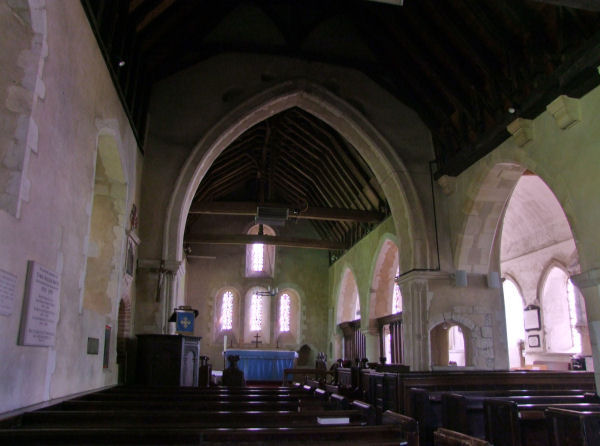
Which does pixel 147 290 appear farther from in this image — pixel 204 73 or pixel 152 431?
pixel 152 431

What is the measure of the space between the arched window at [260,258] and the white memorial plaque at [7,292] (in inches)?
500

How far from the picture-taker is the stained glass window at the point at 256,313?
15742 millimetres

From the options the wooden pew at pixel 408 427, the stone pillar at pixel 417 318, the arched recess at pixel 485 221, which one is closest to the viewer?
the wooden pew at pixel 408 427

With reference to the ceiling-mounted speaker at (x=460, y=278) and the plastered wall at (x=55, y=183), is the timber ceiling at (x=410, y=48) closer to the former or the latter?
the plastered wall at (x=55, y=183)

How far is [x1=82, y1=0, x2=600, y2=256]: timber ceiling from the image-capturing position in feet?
17.8

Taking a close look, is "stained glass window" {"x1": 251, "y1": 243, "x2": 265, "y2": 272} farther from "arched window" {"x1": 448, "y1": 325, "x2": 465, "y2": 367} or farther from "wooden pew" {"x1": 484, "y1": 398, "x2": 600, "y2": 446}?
"wooden pew" {"x1": 484, "y1": 398, "x2": 600, "y2": 446}

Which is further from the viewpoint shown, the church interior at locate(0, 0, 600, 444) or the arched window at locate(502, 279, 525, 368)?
the arched window at locate(502, 279, 525, 368)

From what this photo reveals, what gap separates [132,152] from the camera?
22.8 ft

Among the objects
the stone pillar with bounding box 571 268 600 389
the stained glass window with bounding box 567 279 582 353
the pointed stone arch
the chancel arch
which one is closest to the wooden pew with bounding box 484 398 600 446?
the stone pillar with bounding box 571 268 600 389

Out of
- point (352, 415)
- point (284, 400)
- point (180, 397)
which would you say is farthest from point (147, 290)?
point (352, 415)

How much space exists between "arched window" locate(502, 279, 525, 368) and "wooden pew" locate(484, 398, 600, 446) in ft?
29.7

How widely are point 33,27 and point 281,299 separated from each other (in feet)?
43.3

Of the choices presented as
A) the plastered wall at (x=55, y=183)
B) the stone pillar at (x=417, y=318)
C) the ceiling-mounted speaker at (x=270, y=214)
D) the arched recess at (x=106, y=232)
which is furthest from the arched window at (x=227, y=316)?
the plastered wall at (x=55, y=183)

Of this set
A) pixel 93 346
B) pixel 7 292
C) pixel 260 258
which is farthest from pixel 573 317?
pixel 7 292
